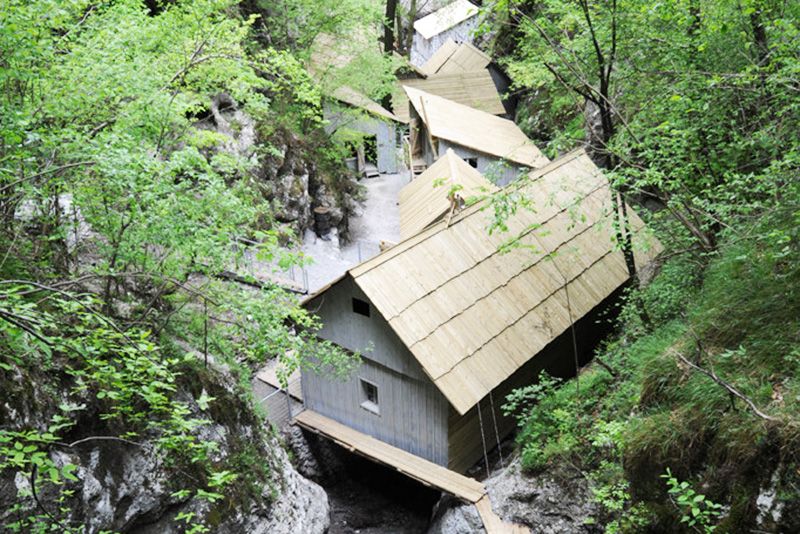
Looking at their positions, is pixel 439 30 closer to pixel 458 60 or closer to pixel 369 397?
pixel 458 60

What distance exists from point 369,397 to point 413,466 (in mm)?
2135

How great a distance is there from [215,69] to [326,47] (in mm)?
17156

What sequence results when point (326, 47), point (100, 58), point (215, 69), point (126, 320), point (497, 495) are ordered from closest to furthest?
point (100, 58) < point (126, 320) < point (215, 69) < point (497, 495) < point (326, 47)

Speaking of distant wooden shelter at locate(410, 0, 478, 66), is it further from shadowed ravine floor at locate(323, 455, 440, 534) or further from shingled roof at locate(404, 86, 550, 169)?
shadowed ravine floor at locate(323, 455, 440, 534)

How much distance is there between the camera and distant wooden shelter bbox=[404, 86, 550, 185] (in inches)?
1086

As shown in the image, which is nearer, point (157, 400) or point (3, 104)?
point (157, 400)

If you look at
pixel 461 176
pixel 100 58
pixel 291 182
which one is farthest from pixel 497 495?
pixel 291 182

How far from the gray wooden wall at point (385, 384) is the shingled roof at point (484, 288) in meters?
0.60

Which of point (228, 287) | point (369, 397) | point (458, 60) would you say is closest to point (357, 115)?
point (369, 397)

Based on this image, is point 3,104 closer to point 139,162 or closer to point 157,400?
point 139,162

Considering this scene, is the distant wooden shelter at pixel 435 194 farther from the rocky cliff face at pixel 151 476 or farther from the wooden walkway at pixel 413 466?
the rocky cliff face at pixel 151 476

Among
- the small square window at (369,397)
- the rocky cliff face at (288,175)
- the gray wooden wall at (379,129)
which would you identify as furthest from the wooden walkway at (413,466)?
the gray wooden wall at (379,129)

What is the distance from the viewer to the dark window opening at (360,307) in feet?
43.1

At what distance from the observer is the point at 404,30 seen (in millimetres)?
45250
